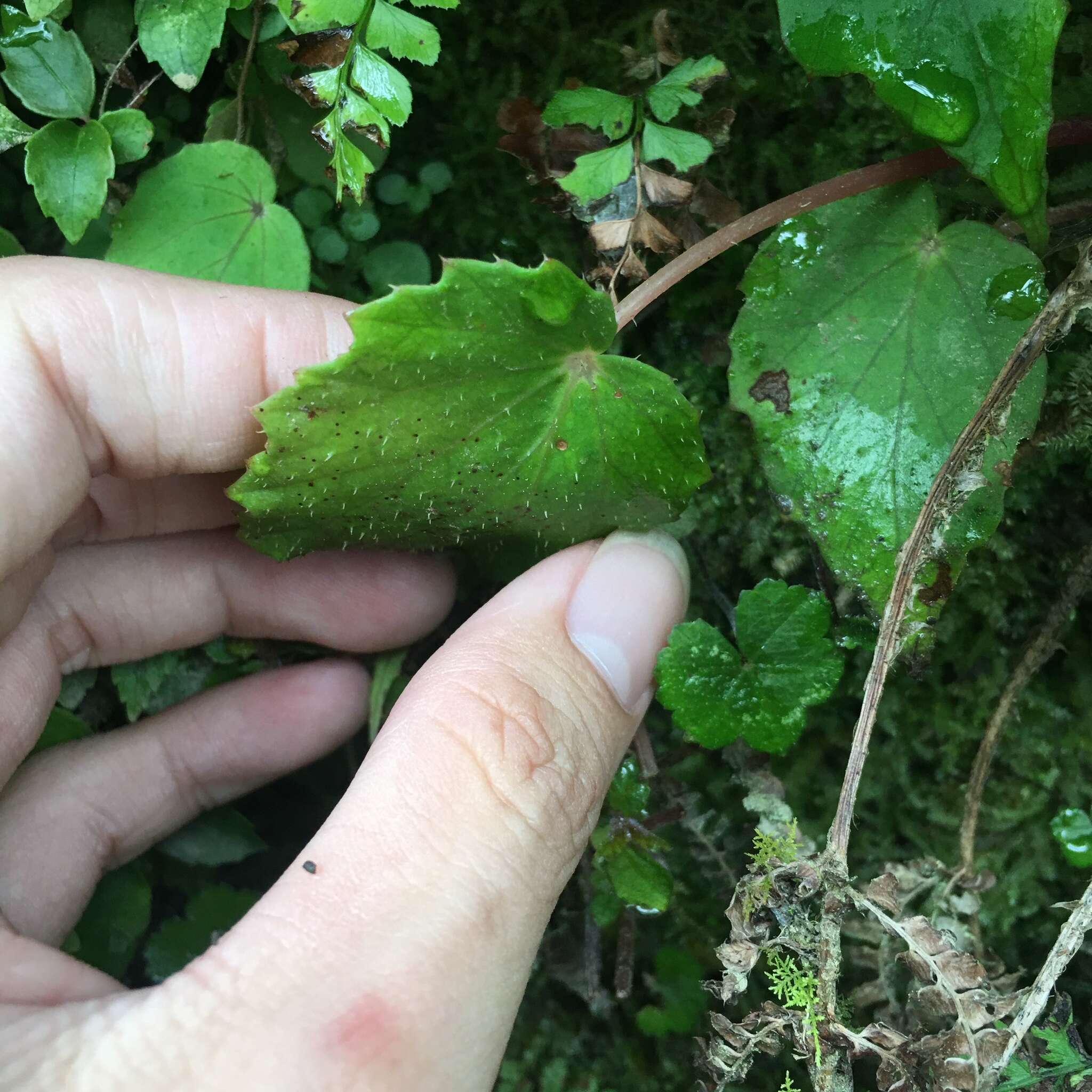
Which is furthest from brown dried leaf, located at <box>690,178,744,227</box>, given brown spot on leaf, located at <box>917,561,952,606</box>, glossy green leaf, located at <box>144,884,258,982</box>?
glossy green leaf, located at <box>144,884,258,982</box>

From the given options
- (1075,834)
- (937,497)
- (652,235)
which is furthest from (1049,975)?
(652,235)

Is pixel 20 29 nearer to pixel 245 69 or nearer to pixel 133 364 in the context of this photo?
pixel 245 69

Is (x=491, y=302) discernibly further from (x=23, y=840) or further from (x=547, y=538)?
(x=23, y=840)

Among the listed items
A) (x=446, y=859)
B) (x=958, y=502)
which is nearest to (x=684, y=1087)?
(x=446, y=859)

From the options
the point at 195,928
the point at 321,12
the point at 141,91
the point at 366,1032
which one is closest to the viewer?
the point at 366,1032

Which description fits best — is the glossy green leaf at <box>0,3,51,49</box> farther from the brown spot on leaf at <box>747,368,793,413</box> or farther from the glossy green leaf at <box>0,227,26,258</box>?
the brown spot on leaf at <box>747,368,793,413</box>

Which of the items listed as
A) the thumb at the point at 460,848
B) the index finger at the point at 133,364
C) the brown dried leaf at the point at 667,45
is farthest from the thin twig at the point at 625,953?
the brown dried leaf at the point at 667,45
